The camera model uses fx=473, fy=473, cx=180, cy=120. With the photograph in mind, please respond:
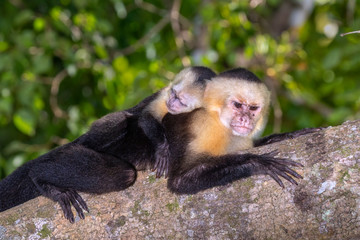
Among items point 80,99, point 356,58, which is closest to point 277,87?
point 356,58

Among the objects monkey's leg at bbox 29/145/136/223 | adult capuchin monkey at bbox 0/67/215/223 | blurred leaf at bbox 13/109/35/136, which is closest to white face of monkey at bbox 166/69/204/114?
adult capuchin monkey at bbox 0/67/215/223

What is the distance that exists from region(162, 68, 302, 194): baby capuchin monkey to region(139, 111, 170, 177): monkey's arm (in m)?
0.04

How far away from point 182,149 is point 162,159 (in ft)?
0.62

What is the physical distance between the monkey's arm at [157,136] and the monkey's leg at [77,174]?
0.21 metres

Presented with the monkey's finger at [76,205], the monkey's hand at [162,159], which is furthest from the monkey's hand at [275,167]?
the monkey's finger at [76,205]

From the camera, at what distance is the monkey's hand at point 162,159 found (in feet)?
8.83

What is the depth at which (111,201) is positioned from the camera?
7.82ft

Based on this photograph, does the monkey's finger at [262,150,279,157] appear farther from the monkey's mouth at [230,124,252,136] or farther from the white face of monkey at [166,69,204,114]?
the white face of monkey at [166,69,204,114]

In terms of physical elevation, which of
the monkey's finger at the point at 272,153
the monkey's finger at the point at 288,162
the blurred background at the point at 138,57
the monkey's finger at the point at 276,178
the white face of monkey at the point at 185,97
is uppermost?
the monkey's finger at the point at 288,162

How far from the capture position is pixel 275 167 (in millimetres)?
2277

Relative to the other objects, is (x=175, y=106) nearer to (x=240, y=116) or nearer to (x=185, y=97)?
(x=185, y=97)

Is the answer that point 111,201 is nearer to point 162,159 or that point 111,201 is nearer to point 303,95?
point 162,159

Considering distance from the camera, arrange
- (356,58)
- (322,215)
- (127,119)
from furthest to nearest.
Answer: (356,58)
(127,119)
(322,215)

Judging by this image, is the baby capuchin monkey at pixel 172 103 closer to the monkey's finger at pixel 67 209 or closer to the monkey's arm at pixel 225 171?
the monkey's arm at pixel 225 171
